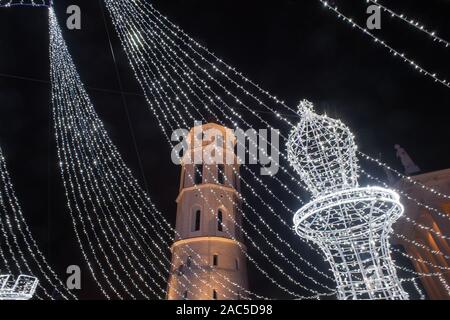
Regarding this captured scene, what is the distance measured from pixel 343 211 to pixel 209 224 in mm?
15669

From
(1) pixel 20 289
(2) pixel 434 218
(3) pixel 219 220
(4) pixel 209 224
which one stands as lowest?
(1) pixel 20 289

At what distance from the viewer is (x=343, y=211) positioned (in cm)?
830

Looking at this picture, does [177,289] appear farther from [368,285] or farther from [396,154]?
[396,154]

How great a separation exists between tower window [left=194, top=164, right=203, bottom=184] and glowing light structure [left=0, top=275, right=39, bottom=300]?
521 inches

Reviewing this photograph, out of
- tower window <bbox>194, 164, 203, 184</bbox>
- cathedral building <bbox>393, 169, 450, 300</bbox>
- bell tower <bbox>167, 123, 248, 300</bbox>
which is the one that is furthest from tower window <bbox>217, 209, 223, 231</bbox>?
cathedral building <bbox>393, 169, 450, 300</bbox>

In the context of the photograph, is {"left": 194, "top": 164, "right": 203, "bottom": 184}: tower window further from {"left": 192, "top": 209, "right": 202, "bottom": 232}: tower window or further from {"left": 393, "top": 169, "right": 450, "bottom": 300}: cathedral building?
{"left": 393, "top": 169, "right": 450, "bottom": 300}: cathedral building

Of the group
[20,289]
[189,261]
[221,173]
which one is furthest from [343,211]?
[221,173]

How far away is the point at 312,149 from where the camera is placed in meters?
8.62

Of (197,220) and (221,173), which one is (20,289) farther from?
(221,173)

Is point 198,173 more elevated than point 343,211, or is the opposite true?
point 198,173

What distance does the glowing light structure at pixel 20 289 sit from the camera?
44.4ft
